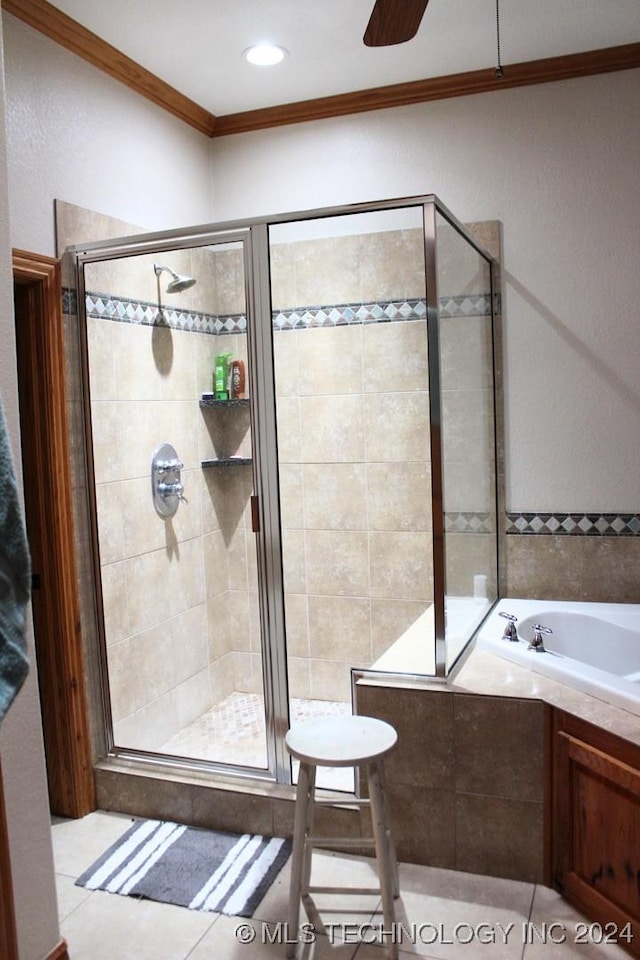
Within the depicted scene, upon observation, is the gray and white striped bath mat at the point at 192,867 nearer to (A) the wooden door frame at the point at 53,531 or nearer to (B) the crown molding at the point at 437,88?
(A) the wooden door frame at the point at 53,531

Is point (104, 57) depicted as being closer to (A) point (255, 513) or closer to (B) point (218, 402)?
(B) point (218, 402)

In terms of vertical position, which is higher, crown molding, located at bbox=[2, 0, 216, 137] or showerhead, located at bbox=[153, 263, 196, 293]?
crown molding, located at bbox=[2, 0, 216, 137]

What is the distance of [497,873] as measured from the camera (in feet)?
7.75

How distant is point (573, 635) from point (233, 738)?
1.37 meters

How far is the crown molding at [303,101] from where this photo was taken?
2693 mm

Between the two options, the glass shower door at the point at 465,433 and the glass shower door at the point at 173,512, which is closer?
the glass shower door at the point at 465,433

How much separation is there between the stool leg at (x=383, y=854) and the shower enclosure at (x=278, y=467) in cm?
51

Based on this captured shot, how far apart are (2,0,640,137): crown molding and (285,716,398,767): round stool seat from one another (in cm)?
241

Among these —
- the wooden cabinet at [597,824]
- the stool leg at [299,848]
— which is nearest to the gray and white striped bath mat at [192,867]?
the stool leg at [299,848]

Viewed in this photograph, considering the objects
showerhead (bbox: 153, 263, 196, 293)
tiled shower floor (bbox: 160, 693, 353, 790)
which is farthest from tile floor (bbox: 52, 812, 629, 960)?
showerhead (bbox: 153, 263, 196, 293)

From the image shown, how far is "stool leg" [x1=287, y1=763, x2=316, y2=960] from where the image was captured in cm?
205

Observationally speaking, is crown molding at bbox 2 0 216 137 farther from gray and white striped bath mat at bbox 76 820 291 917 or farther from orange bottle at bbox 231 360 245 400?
gray and white striped bath mat at bbox 76 820 291 917

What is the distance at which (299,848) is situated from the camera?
6.72 ft

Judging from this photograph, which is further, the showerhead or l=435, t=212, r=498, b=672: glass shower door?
the showerhead
